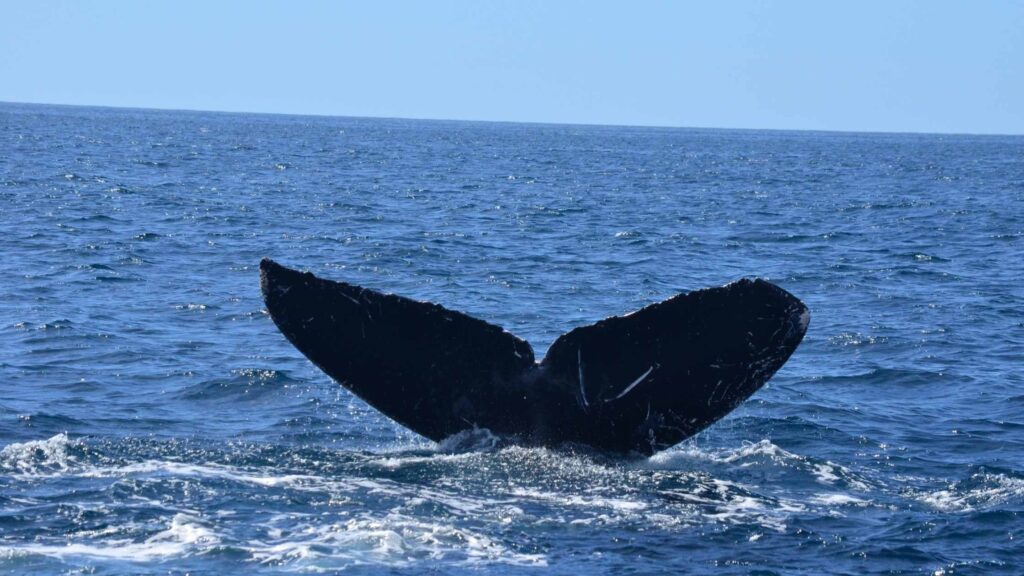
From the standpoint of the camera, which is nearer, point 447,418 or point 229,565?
point 229,565

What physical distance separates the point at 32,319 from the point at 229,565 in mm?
9996

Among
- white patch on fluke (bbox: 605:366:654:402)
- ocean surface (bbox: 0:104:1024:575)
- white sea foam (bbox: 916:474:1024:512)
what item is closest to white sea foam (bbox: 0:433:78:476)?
ocean surface (bbox: 0:104:1024:575)

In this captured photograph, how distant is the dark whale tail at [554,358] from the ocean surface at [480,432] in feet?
→ 1.72

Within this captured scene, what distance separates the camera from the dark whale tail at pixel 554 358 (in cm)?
941

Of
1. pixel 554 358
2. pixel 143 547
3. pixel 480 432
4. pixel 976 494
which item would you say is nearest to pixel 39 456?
pixel 143 547

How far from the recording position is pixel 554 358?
31.7 feet

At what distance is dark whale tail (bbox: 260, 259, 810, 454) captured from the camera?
9406mm

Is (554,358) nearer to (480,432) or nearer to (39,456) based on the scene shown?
(480,432)

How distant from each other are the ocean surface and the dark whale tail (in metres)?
0.53

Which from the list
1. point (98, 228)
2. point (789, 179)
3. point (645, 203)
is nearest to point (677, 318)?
point (98, 228)

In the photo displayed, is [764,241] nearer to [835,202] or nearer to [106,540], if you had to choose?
[835,202]

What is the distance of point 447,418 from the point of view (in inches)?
397

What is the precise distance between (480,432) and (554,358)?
2.94 ft

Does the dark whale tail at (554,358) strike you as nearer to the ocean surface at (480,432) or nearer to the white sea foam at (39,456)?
the ocean surface at (480,432)
